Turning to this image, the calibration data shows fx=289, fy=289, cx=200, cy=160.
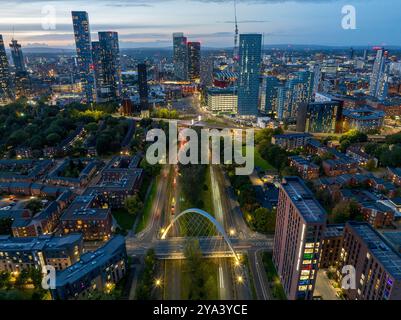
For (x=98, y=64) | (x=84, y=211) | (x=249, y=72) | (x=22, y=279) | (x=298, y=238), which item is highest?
(x=98, y=64)

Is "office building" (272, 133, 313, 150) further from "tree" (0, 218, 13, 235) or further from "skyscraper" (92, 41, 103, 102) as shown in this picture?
"skyscraper" (92, 41, 103, 102)

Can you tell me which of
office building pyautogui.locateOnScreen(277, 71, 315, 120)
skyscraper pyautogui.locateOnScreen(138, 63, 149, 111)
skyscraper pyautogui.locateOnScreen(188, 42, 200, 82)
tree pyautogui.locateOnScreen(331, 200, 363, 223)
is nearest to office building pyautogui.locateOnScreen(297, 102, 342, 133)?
office building pyautogui.locateOnScreen(277, 71, 315, 120)

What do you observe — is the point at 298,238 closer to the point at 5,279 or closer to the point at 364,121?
A: the point at 5,279

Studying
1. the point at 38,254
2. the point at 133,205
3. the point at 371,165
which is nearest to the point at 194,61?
the point at 371,165

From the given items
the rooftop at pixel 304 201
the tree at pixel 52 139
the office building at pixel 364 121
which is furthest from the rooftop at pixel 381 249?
the tree at pixel 52 139

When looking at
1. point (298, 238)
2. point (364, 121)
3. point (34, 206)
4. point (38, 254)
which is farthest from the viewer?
point (364, 121)

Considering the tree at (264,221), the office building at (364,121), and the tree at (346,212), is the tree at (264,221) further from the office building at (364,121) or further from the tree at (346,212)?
the office building at (364,121)
